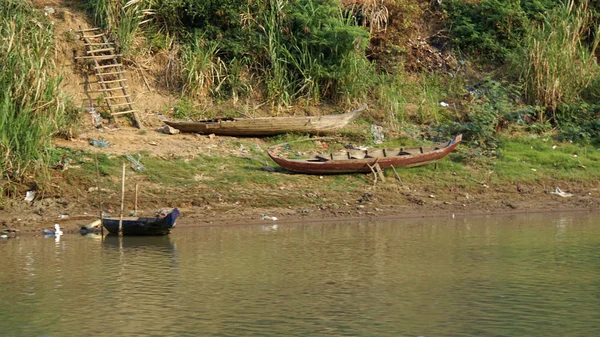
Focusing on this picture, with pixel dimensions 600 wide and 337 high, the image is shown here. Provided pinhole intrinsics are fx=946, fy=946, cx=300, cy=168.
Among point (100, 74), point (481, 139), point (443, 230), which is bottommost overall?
point (443, 230)

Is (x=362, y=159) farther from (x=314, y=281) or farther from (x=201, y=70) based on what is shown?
(x=314, y=281)

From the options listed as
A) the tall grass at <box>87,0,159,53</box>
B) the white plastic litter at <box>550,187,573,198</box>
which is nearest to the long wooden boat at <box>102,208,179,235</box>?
the tall grass at <box>87,0,159,53</box>

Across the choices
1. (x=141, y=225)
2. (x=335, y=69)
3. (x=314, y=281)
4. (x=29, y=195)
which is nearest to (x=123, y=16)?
(x=335, y=69)

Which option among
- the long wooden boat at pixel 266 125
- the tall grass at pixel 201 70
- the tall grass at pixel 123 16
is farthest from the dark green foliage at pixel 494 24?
the tall grass at pixel 123 16

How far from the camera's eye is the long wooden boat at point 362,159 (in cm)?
1516

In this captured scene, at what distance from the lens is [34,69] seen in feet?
46.8

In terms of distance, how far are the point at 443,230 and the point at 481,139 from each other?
3.56 metres

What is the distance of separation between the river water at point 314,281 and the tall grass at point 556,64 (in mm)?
4295

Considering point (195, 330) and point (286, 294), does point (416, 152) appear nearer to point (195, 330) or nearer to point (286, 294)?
point (286, 294)

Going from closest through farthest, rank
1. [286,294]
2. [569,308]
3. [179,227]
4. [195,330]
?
[195,330] → [569,308] → [286,294] → [179,227]

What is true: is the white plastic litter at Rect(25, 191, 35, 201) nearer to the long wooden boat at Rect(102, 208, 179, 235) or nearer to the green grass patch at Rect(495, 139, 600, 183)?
the long wooden boat at Rect(102, 208, 179, 235)

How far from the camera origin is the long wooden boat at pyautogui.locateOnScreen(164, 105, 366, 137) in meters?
16.2

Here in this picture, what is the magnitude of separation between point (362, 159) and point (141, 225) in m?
4.02

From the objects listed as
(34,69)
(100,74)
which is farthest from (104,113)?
(34,69)
